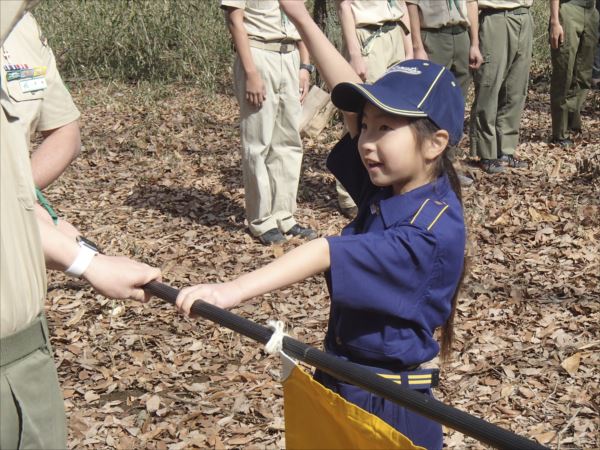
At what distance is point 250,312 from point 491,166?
3478mm

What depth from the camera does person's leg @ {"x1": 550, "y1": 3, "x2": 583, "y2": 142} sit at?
8953 millimetres

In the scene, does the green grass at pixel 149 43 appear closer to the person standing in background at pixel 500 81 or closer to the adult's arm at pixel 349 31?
the person standing in background at pixel 500 81

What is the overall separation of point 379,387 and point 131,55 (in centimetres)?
1143

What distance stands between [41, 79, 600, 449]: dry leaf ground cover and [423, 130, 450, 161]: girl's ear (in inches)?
20.9

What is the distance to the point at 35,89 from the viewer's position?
380 centimetres

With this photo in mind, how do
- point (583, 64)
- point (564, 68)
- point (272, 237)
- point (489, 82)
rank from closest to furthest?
point (272, 237) → point (489, 82) → point (564, 68) → point (583, 64)

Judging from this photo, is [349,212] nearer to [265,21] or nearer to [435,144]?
[265,21]

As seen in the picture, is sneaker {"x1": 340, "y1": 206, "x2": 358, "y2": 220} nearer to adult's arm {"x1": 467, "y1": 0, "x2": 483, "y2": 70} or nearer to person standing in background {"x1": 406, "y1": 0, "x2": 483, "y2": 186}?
person standing in background {"x1": 406, "y1": 0, "x2": 483, "y2": 186}

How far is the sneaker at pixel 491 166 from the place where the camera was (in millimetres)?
8302

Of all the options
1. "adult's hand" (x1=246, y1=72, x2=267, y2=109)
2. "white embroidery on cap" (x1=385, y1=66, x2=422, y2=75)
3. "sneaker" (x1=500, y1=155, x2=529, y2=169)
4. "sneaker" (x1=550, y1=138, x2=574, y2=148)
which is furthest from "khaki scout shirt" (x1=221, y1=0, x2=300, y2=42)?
"white embroidery on cap" (x1=385, y1=66, x2=422, y2=75)

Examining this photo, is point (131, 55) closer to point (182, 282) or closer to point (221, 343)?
point (182, 282)

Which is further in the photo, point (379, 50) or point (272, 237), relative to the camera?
point (379, 50)

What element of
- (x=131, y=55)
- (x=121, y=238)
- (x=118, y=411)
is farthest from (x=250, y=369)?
(x=131, y=55)

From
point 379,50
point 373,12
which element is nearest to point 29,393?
point 379,50
